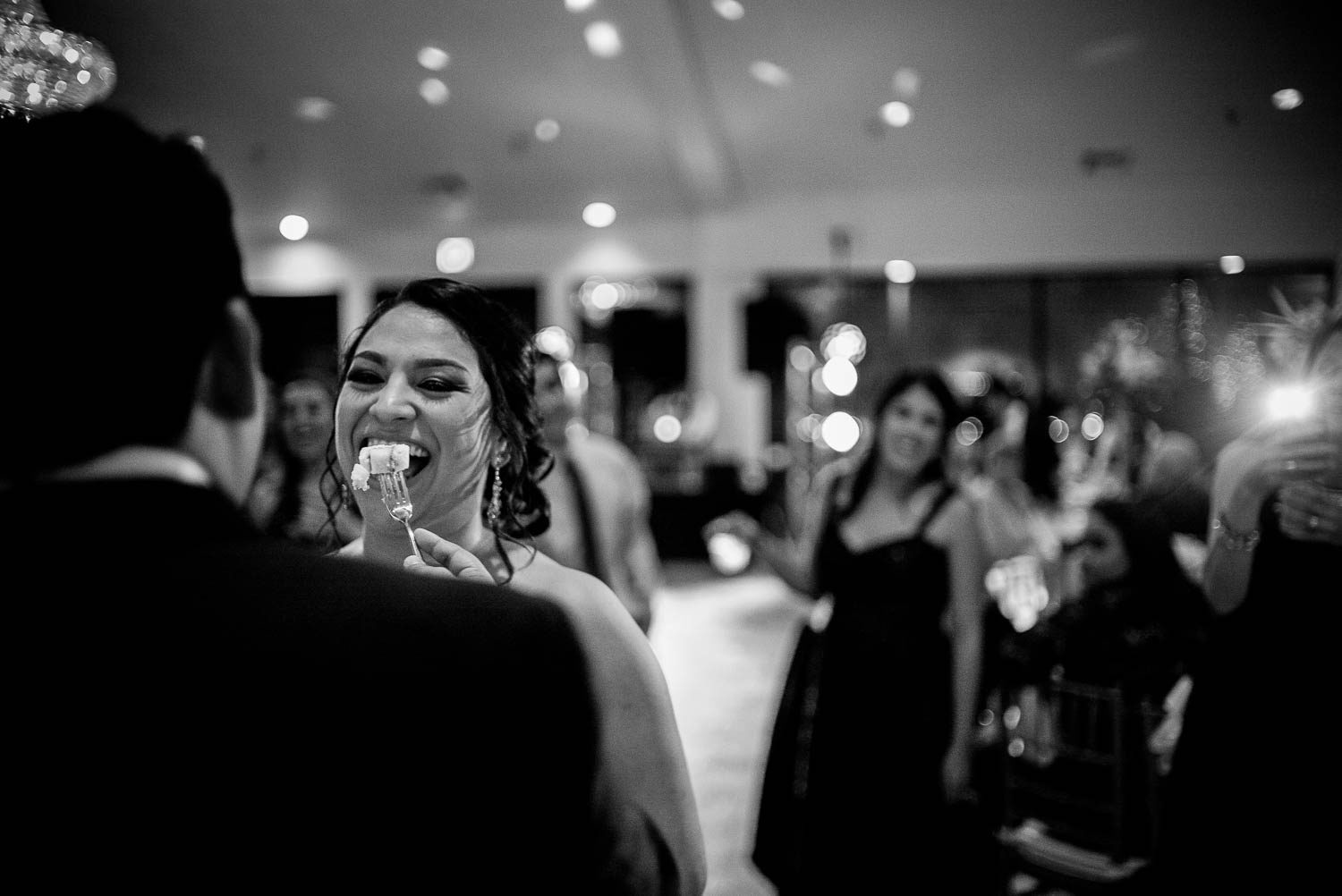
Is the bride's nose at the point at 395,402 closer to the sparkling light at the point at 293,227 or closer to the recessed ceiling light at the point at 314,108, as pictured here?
the recessed ceiling light at the point at 314,108

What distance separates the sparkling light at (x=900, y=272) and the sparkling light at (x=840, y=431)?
1.67 meters

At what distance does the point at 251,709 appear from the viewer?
572mm

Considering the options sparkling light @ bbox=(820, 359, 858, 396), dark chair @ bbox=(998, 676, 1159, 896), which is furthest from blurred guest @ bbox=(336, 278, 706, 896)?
sparkling light @ bbox=(820, 359, 858, 396)

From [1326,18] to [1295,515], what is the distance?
4.46 meters

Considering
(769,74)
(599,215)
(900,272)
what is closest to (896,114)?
(769,74)

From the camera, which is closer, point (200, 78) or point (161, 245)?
point (161, 245)

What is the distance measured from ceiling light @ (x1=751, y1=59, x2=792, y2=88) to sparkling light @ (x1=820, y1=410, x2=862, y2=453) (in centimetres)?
465

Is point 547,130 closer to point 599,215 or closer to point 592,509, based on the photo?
point 599,215

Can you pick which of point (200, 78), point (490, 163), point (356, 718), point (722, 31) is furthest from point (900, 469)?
point (490, 163)

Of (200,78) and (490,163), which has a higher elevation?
(490,163)

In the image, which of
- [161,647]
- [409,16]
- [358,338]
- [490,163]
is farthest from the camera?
[490,163]

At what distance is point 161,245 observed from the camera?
628 millimetres

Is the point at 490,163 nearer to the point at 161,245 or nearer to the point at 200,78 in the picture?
the point at 200,78

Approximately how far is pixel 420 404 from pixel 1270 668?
4.99ft
